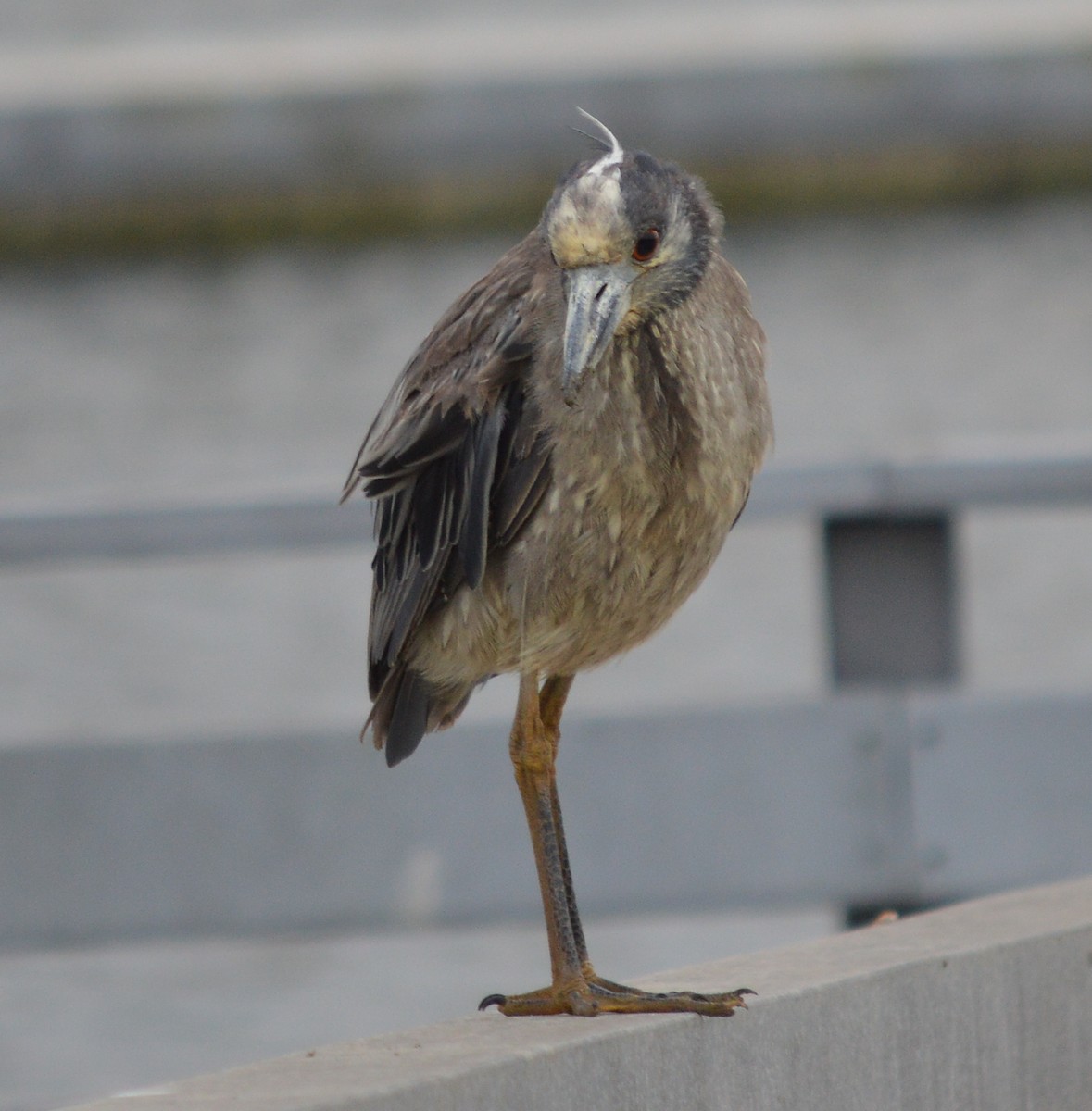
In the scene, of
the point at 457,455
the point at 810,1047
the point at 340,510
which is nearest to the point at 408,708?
the point at 457,455

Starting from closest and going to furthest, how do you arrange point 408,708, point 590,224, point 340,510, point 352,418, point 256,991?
1. point 590,224
2. point 408,708
3. point 340,510
4. point 256,991
5. point 352,418

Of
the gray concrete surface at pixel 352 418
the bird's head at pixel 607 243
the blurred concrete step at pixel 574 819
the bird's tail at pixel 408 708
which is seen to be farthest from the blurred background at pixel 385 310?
the bird's head at pixel 607 243

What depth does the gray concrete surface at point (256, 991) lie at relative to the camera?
7.17m

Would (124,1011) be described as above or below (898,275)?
below

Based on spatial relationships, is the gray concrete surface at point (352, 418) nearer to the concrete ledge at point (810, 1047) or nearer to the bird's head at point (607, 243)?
the concrete ledge at point (810, 1047)

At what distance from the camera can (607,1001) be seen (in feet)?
8.48

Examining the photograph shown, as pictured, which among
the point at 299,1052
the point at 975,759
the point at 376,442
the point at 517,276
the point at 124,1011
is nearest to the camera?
the point at 299,1052

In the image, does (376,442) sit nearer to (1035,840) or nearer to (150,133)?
(1035,840)

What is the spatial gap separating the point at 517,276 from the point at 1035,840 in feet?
7.30

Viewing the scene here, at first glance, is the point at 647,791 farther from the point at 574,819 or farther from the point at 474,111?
the point at 474,111

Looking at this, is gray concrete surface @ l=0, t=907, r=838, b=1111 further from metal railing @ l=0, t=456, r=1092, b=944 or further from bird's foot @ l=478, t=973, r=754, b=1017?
bird's foot @ l=478, t=973, r=754, b=1017

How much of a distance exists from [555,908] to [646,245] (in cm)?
95

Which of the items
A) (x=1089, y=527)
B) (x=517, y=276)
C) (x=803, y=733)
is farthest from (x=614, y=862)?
(x=1089, y=527)

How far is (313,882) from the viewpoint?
4375 millimetres
